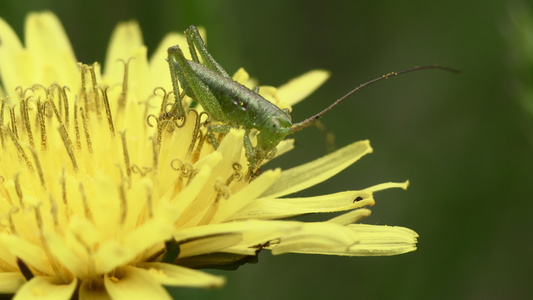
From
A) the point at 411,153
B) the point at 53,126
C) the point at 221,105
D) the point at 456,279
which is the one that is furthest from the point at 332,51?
the point at 53,126

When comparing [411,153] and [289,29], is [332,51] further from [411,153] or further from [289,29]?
[411,153]

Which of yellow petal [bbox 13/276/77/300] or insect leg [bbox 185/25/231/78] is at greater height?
insect leg [bbox 185/25/231/78]

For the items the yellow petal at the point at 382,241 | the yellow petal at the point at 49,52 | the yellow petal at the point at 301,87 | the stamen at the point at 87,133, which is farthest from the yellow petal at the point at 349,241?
the yellow petal at the point at 49,52

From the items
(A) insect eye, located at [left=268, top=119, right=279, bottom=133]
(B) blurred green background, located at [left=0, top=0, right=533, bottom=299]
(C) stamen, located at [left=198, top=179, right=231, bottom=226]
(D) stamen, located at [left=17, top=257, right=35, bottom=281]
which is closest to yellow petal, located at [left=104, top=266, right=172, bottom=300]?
(D) stamen, located at [left=17, top=257, right=35, bottom=281]

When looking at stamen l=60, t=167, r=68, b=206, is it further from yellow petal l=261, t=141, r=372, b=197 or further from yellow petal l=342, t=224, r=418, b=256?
yellow petal l=342, t=224, r=418, b=256

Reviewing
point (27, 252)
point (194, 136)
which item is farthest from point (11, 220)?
point (194, 136)

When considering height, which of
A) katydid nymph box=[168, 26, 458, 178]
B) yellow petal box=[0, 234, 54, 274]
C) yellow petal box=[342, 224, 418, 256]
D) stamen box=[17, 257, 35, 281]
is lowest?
stamen box=[17, 257, 35, 281]
